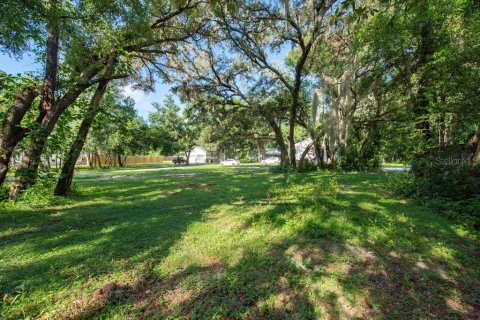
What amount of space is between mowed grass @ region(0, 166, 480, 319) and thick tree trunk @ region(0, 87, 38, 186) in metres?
1.09

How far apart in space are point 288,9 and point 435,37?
543 cm

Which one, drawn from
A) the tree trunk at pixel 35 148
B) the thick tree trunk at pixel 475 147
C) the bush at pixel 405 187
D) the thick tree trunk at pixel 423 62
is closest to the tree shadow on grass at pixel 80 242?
the tree trunk at pixel 35 148

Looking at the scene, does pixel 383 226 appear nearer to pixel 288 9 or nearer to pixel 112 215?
pixel 112 215

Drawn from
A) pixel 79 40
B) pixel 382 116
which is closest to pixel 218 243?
pixel 79 40

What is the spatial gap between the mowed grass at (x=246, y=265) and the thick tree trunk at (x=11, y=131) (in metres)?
1.09

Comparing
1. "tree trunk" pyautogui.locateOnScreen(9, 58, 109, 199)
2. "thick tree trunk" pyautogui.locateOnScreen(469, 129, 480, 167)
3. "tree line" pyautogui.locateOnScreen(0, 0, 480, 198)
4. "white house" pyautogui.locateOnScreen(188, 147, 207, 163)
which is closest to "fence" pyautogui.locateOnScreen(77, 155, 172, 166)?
"white house" pyautogui.locateOnScreen(188, 147, 207, 163)

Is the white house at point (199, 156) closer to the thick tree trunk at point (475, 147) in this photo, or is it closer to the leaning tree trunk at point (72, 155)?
the leaning tree trunk at point (72, 155)

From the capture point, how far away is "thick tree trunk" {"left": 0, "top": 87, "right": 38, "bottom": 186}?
4.86 m

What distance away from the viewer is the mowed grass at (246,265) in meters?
2.05

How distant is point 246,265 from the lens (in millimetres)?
2693

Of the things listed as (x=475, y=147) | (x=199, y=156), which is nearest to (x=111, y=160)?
(x=199, y=156)

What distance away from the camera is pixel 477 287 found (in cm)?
233

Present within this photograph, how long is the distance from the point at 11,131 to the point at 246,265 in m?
5.61

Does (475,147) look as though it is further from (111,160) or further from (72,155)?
(111,160)
